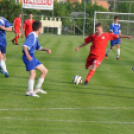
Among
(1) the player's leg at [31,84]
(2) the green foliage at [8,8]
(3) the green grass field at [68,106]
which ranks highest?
→ (2) the green foliage at [8,8]

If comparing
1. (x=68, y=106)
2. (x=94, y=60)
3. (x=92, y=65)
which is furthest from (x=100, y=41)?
(x=68, y=106)

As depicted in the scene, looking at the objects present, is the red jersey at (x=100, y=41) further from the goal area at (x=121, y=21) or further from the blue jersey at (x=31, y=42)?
the goal area at (x=121, y=21)

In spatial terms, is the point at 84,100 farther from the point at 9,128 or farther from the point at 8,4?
the point at 8,4

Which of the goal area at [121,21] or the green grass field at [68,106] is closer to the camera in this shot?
the green grass field at [68,106]

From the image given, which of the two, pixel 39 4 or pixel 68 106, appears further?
pixel 39 4

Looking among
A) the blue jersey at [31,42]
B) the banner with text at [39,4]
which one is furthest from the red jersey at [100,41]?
the banner with text at [39,4]

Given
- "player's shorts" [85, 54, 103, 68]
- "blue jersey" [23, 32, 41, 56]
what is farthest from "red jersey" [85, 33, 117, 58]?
"blue jersey" [23, 32, 41, 56]

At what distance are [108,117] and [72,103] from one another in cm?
132

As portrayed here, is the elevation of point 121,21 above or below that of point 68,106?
above

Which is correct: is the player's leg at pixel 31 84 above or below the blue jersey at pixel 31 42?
below

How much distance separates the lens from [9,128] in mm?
5910

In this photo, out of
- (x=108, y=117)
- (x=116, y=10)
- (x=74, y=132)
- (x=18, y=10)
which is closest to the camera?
(x=74, y=132)

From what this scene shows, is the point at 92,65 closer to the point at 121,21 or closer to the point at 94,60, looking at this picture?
the point at 94,60

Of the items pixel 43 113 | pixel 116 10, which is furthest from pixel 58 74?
pixel 116 10
